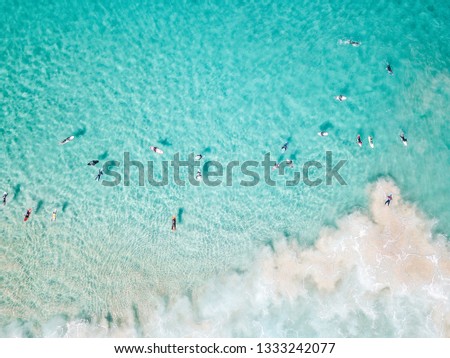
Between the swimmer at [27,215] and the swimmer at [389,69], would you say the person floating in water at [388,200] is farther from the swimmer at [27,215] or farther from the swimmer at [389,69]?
the swimmer at [27,215]

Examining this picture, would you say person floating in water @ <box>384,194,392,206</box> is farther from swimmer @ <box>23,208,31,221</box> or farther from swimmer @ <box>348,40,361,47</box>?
swimmer @ <box>23,208,31,221</box>

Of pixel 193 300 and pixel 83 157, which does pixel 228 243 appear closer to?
pixel 193 300

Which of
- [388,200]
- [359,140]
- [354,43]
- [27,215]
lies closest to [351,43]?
[354,43]

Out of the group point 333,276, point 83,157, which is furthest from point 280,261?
point 83,157

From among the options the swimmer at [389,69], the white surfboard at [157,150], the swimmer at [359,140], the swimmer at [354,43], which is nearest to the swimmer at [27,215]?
the white surfboard at [157,150]

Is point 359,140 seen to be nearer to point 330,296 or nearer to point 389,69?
point 389,69
